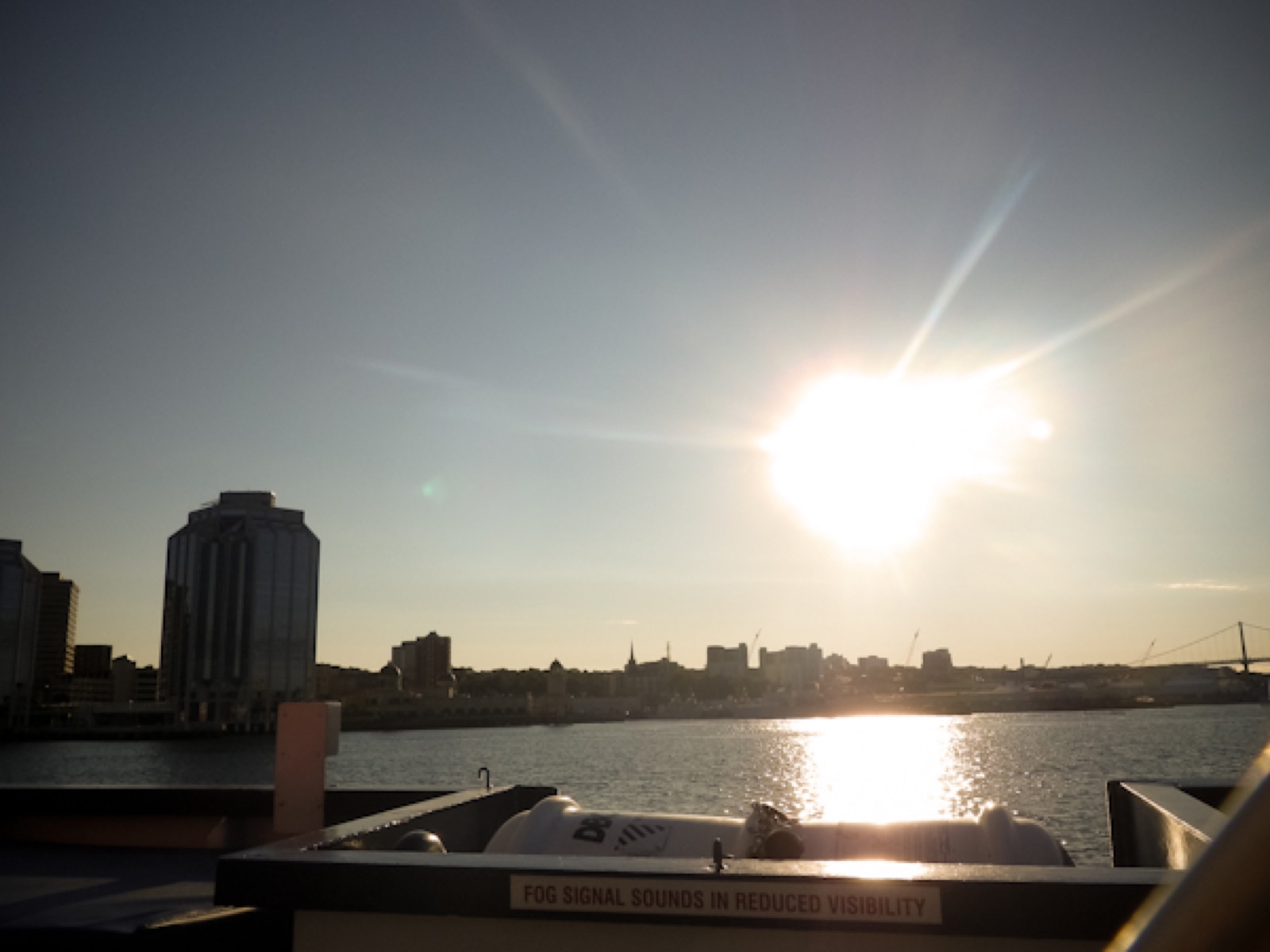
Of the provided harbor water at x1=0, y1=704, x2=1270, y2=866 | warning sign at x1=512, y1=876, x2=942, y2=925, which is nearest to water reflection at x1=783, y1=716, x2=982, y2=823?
harbor water at x1=0, y1=704, x2=1270, y2=866

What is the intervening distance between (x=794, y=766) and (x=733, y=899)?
113820mm

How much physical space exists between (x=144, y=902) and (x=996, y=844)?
779 centimetres

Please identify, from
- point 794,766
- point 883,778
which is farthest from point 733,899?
point 794,766

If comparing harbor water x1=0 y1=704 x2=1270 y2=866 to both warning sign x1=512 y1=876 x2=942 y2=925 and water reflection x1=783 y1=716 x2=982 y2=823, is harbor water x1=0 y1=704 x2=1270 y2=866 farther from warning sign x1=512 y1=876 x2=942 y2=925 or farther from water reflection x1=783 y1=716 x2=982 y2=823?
warning sign x1=512 y1=876 x2=942 y2=925

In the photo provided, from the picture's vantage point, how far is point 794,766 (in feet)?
376

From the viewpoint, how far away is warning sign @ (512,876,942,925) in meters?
5.97

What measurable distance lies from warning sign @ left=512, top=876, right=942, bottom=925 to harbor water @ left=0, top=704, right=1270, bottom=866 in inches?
116

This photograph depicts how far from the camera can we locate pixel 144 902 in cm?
951

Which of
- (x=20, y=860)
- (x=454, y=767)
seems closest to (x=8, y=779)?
(x=454, y=767)

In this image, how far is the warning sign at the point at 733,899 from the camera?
19.6 feet

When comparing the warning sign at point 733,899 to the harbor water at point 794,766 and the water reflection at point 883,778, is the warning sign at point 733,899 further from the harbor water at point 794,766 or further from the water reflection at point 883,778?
the water reflection at point 883,778

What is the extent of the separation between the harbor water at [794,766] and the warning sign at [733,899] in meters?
2.95

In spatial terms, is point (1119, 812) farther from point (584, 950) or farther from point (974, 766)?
point (974, 766)

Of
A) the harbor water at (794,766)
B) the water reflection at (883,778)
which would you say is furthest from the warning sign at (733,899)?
the water reflection at (883,778)
